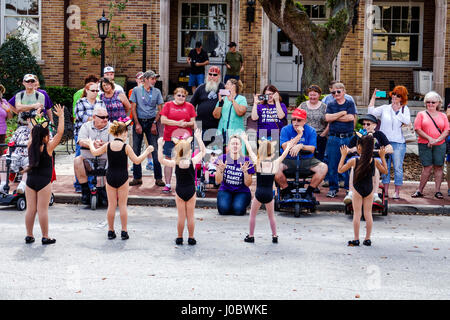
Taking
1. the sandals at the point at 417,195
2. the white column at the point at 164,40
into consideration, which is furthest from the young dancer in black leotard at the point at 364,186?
the white column at the point at 164,40

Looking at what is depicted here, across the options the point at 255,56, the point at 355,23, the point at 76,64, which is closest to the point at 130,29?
the point at 76,64

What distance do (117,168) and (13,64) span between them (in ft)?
39.5

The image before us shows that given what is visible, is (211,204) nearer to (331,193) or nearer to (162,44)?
(331,193)

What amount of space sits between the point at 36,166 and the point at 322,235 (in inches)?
146

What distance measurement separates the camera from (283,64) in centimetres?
2184

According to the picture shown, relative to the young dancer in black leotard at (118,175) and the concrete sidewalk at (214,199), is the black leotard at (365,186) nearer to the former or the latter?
the concrete sidewalk at (214,199)

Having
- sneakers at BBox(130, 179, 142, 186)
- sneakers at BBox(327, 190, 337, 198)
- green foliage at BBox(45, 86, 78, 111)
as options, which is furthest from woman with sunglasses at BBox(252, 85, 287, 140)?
green foliage at BBox(45, 86, 78, 111)

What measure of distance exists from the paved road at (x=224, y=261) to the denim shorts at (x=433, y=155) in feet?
6.57

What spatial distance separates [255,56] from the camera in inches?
788

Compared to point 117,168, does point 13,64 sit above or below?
above

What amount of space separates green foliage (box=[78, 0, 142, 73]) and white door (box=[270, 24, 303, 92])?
15.1ft

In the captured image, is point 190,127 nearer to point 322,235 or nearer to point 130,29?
point 322,235

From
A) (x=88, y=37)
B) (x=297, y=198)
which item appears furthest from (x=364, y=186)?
(x=88, y=37)

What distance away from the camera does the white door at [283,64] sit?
21.8 m
